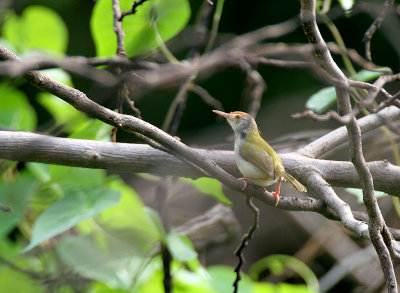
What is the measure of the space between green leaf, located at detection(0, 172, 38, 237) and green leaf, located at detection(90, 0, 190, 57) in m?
0.61

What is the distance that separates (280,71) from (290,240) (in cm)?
123

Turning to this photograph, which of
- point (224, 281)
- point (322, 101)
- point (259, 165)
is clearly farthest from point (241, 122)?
point (224, 281)

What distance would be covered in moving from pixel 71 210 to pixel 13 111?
2.47ft

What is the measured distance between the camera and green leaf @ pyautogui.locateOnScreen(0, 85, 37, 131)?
6.88ft

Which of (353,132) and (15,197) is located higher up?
(353,132)

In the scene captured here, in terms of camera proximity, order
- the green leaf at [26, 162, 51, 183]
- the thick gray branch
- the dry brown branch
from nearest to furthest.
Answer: the dry brown branch
the thick gray branch
the green leaf at [26, 162, 51, 183]

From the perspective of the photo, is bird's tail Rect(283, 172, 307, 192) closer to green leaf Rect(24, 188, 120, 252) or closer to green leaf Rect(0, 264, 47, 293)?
green leaf Rect(24, 188, 120, 252)

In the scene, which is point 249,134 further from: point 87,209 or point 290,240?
point 290,240

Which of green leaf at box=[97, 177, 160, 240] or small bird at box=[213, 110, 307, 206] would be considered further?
green leaf at box=[97, 177, 160, 240]

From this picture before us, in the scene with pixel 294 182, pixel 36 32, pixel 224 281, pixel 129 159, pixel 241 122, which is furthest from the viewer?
pixel 36 32

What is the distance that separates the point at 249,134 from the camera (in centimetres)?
197

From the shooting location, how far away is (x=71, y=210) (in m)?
1.63

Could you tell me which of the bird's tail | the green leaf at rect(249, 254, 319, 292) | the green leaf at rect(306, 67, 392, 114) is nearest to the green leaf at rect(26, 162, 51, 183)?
the bird's tail

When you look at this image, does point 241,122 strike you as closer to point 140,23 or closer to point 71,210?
point 140,23
